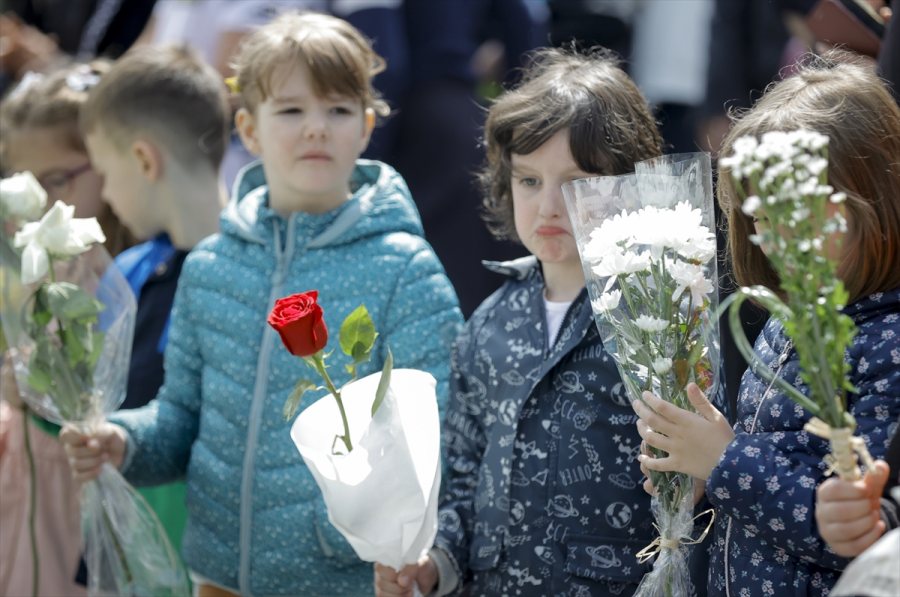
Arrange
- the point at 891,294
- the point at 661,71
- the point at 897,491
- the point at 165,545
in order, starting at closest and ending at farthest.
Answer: the point at 897,491, the point at 891,294, the point at 165,545, the point at 661,71

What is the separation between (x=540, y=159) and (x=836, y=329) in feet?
3.79

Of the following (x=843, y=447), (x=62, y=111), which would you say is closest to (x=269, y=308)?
(x=62, y=111)

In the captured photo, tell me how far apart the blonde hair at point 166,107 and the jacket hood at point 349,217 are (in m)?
0.65

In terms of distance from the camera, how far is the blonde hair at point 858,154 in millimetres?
2283

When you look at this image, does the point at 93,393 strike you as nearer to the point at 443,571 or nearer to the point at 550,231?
the point at 443,571

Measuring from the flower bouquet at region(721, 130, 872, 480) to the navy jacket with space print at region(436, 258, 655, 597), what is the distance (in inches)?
34.2

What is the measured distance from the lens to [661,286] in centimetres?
229

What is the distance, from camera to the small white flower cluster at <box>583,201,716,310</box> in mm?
2277

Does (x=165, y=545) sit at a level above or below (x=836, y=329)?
below

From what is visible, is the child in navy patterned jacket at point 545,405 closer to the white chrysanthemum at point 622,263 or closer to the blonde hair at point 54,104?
the white chrysanthemum at point 622,263

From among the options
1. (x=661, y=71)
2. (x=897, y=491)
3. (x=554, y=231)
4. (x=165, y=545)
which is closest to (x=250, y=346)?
(x=165, y=545)

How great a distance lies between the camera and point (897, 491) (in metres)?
1.84

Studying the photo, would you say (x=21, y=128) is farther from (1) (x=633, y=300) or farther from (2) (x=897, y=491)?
(2) (x=897, y=491)

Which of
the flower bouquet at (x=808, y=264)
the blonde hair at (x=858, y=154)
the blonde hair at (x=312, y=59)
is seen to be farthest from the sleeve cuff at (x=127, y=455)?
the flower bouquet at (x=808, y=264)
